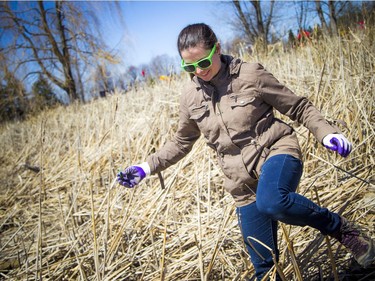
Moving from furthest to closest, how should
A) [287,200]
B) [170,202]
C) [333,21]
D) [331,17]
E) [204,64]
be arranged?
[331,17] < [333,21] < [170,202] < [204,64] < [287,200]

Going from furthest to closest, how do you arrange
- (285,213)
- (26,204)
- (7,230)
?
(26,204)
(7,230)
(285,213)

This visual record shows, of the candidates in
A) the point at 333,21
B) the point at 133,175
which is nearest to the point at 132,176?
the point at 133,175

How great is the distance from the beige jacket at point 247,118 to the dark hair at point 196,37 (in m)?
0.13

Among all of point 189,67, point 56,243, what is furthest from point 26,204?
point 189,67

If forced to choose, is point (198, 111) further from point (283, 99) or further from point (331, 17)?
point (331, 17)

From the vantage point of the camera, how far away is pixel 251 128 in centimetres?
116

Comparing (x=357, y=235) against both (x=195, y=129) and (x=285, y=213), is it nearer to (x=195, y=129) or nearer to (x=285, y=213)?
(x=285, y=213)

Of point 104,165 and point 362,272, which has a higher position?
point 104,165

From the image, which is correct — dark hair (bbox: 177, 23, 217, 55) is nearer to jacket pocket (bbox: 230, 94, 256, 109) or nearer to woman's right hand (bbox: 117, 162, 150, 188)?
jacket pocket (bbox: 230, 94, 256, 109)

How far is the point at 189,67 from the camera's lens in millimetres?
1179

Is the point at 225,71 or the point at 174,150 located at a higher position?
the point at 225,71

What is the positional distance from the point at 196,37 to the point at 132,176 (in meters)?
0.81

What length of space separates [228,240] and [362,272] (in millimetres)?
751

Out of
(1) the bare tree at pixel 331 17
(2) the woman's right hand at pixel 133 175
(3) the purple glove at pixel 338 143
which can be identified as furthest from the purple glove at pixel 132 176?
(1) the bare tree at pixel 331 17
